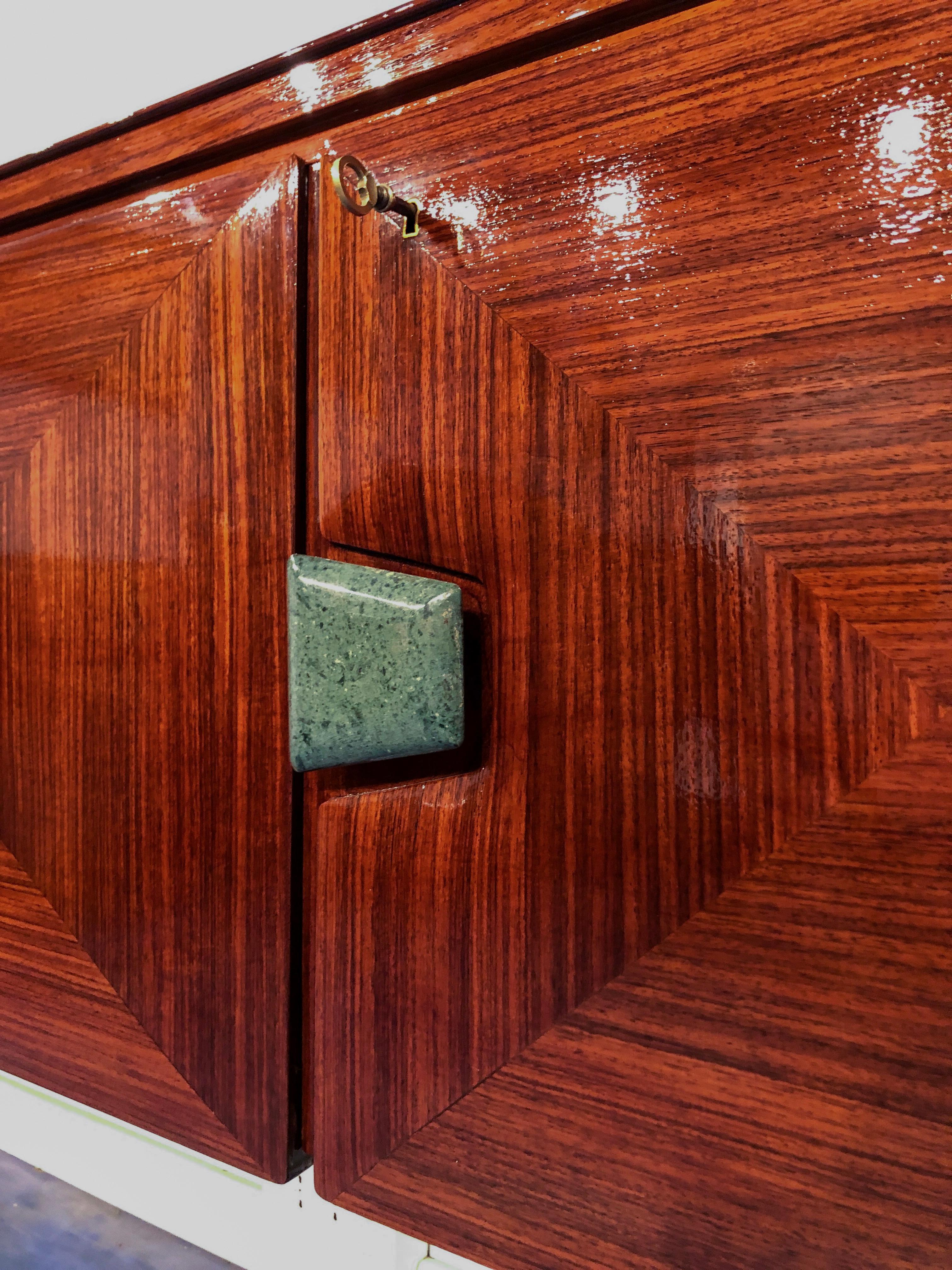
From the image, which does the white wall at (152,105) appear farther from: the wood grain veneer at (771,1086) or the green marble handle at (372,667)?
the green marble handle at (372,667)

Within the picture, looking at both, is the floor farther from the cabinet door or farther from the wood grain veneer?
the wood grain veneer

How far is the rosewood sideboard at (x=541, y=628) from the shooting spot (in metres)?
0.29

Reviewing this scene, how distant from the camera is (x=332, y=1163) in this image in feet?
1.23

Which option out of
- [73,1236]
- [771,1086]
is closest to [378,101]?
[771,1086]

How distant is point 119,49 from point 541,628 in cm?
50

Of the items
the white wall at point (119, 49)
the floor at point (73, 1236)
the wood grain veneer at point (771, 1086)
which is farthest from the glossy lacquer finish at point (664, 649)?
the floor at point (73, 1236)

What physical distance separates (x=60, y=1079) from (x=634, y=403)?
505mm

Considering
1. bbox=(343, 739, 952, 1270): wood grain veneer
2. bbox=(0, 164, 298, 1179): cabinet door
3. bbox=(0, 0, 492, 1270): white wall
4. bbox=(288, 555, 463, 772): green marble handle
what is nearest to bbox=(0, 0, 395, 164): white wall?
bbox=(0, 0, 492, 1270): white wall

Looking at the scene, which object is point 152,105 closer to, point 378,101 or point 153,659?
point 378,101

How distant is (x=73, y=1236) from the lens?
56cm

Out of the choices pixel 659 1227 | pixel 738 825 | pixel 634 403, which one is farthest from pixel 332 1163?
pixel 634 403

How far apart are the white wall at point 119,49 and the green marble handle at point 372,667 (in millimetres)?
311

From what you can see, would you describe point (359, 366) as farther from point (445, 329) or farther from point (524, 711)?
point (524, 711)

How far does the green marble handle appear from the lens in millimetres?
344
